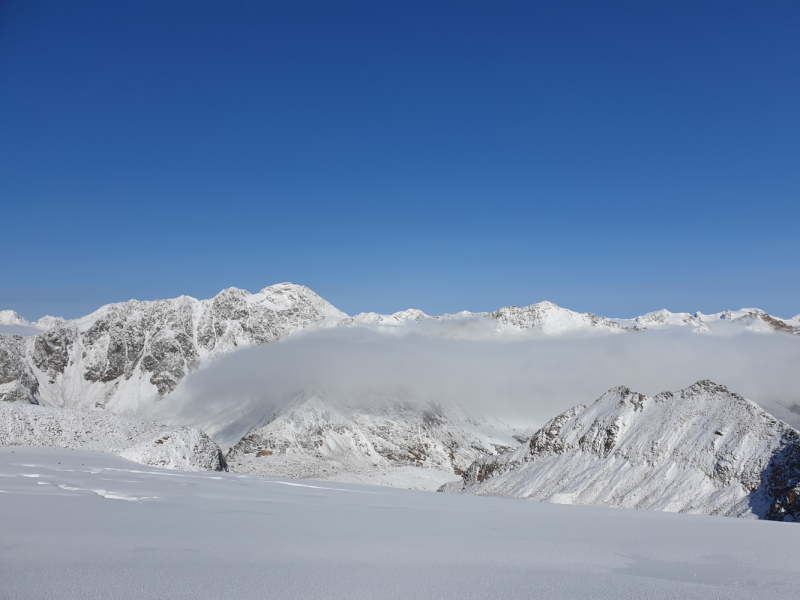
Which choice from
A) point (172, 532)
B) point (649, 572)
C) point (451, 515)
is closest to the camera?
point (649, 572)

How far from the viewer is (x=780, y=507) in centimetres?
3678

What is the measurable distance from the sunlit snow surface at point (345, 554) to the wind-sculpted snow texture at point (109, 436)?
36.2m

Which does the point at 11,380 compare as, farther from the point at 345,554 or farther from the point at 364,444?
the point at 345,554

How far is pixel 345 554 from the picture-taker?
9148 mm

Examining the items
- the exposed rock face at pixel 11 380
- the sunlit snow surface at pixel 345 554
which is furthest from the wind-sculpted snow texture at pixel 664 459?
the exposed rock face at pixel 11 380

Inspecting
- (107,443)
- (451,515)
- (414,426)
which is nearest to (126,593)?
(451,515)

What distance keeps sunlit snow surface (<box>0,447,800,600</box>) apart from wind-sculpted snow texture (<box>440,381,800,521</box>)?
31.3m

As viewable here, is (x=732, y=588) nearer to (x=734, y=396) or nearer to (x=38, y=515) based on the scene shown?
(x=38, y=515)

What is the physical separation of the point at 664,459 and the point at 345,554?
4764cm

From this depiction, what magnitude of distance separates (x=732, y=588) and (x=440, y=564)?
14.6ft

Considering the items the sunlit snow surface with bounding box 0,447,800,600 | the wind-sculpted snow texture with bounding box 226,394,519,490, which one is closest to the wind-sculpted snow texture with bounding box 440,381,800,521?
the sunlit snow surface with bounding box 0,447,800,600

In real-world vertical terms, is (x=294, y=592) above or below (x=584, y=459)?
above

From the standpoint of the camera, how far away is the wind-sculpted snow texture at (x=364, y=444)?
106438 millimetres

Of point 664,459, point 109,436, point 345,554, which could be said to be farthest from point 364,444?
point 345,554
